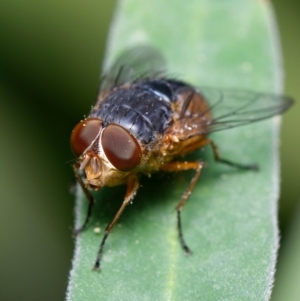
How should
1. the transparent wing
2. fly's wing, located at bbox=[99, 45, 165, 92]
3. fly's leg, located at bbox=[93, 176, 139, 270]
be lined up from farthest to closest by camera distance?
fly's wing, located at bbox=[99, 45, 165, 92] → the transparent wing → fly's leg, located at bbox=[93, 176, 139, 270]

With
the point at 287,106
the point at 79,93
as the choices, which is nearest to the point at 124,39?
the point at 79,93

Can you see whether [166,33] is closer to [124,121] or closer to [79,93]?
[79,93]

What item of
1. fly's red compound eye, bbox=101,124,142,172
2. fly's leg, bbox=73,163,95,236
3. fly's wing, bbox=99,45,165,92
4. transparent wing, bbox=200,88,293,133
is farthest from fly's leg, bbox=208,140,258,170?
fly's leg, bbox=73,163,95,236

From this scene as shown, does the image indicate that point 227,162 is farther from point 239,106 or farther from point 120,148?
point 120,148

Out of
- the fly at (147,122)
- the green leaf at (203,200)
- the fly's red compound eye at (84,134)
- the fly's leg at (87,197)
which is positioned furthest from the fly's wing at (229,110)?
the fly's leg at (87,197)

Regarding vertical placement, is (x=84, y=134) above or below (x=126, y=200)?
above

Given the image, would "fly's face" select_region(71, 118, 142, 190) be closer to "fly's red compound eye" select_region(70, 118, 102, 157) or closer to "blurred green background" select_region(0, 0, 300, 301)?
"fly's red compound eye" select_region(70, 118, 102, 157)

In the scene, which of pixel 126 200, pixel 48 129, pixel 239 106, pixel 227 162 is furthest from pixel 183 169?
pixel 48 129

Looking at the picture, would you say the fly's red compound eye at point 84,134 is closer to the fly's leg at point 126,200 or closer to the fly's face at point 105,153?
the fly's face at point 105,153
